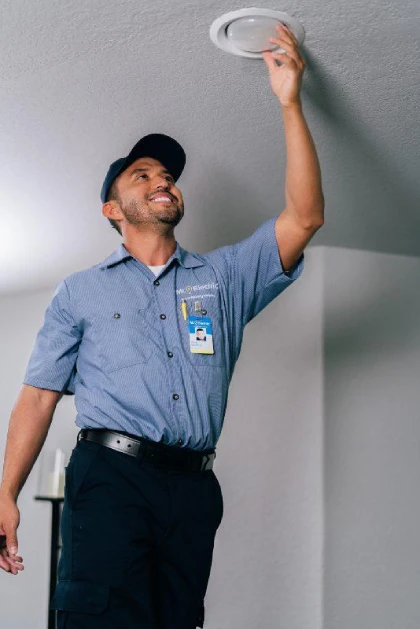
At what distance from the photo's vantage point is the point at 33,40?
2.03 metres

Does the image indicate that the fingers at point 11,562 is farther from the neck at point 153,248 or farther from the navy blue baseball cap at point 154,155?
the navy blue baseball cap at point 154,155

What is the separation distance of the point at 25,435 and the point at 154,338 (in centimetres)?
40

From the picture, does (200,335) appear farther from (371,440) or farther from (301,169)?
(371,440)

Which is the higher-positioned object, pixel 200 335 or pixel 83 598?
pixel 200 335

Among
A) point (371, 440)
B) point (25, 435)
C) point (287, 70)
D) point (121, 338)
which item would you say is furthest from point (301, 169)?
point (371, 440)

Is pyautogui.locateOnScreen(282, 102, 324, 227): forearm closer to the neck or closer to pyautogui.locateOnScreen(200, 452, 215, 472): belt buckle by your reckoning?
the neck

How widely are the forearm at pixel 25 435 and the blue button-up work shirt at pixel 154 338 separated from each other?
4cm

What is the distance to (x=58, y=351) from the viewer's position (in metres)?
2.02

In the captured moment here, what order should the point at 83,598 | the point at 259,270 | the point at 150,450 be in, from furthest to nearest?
1. the point at 259,270
2. the point at 150,450
3. the point at 83,598

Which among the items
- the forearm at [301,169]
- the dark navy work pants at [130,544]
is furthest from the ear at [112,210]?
the dark navy work pants at [130,544]

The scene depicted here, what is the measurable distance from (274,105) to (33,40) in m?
0.72

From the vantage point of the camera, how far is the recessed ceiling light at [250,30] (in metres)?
1.89

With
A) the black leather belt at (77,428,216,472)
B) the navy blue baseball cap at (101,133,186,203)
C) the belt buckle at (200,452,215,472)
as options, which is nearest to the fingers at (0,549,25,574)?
the black leather belt at (77,428,216,472)

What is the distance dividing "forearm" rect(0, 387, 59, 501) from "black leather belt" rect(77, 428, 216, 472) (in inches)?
6.4
